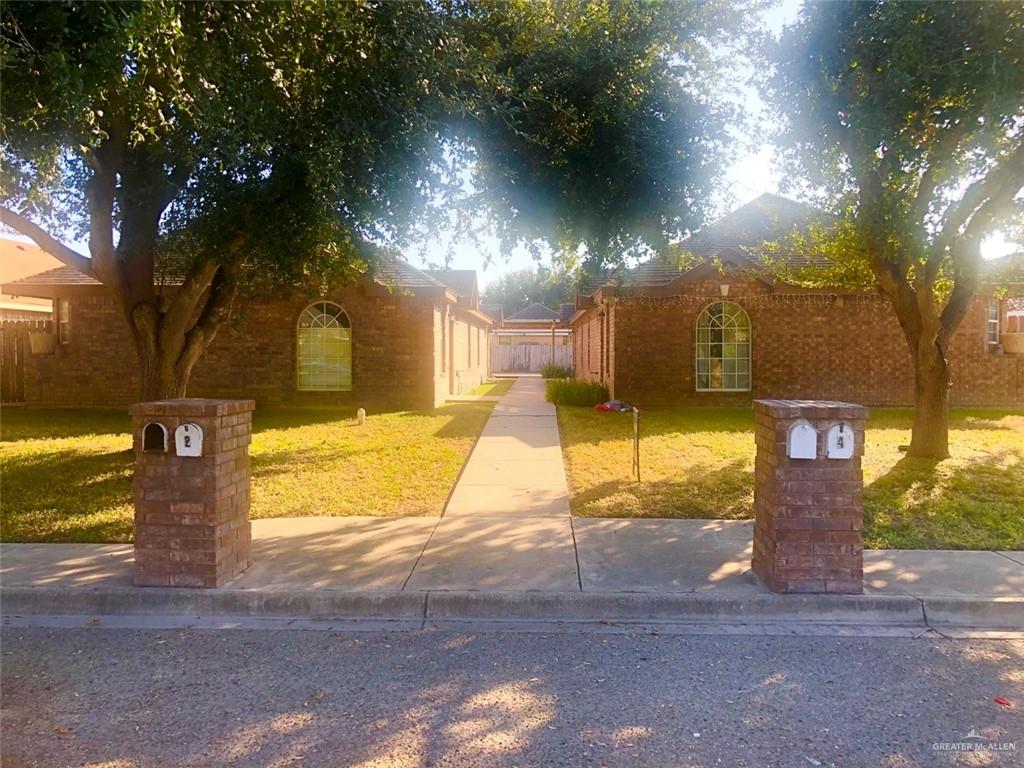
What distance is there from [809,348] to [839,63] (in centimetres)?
1056

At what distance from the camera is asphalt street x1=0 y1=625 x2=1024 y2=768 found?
9.57 ft

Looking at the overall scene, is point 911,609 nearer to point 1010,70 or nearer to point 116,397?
point 1010,70

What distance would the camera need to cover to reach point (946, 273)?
9.74 m

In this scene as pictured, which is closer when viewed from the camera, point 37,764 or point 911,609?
point 37,764

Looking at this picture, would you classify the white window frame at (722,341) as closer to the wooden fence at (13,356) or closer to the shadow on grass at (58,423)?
the shadow on grass at (58,423)

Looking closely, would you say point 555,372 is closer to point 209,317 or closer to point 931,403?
point 931,403

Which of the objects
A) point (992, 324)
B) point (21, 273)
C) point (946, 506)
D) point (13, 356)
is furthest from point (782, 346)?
point (21, 273)

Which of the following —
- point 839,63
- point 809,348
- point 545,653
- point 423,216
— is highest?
point 839,63

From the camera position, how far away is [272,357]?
54.1 ft

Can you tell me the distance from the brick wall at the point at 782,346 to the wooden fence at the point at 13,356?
586 inches

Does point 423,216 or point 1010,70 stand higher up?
point 1010,70

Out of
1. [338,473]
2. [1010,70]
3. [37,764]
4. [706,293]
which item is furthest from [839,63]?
[706,293]

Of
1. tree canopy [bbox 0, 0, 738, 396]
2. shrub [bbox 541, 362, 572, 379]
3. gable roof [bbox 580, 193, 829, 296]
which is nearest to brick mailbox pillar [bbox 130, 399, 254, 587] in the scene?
tree canopy [bbox 0, 0, 738, 396]

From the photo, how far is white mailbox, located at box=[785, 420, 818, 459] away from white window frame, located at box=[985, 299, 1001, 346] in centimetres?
1537
